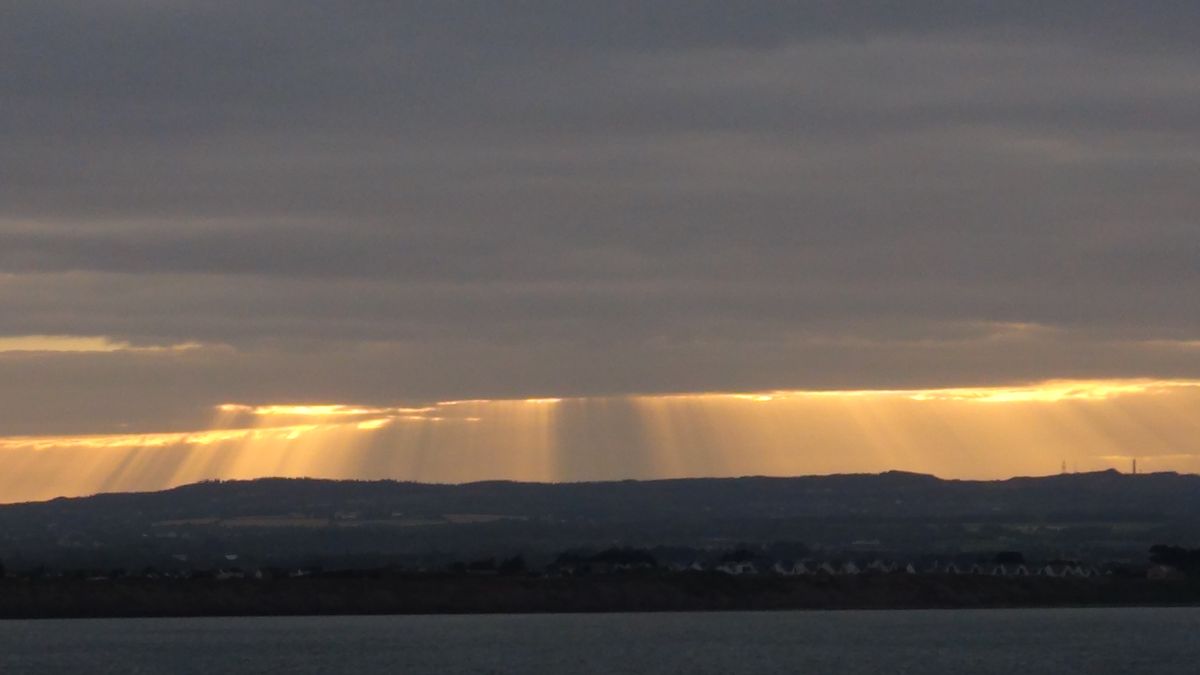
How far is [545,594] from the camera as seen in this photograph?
17550 centimetres

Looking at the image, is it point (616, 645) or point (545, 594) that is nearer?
point (616, 645)

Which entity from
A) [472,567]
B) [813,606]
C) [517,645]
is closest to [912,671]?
[517,645]

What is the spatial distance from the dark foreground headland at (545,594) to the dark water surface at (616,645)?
1.49 meters

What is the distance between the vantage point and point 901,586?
184250mm

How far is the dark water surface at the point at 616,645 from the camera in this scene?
111062mm

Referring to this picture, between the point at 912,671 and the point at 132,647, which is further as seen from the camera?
the point at 132,647

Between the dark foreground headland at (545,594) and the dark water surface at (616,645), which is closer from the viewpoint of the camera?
the dark water surface at (616,645)

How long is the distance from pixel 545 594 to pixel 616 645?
1741 inches

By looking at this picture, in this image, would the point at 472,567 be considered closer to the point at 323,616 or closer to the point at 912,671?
the point at 323,616

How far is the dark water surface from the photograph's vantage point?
4373 inches

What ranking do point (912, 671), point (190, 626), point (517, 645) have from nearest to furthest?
point (912, 671) < point (517, 645) < point (190, 626)

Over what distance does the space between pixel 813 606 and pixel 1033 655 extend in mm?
57028

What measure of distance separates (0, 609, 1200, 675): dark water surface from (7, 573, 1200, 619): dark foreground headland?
149 centimetres

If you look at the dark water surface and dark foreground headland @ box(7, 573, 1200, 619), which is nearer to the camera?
the dark water surface
